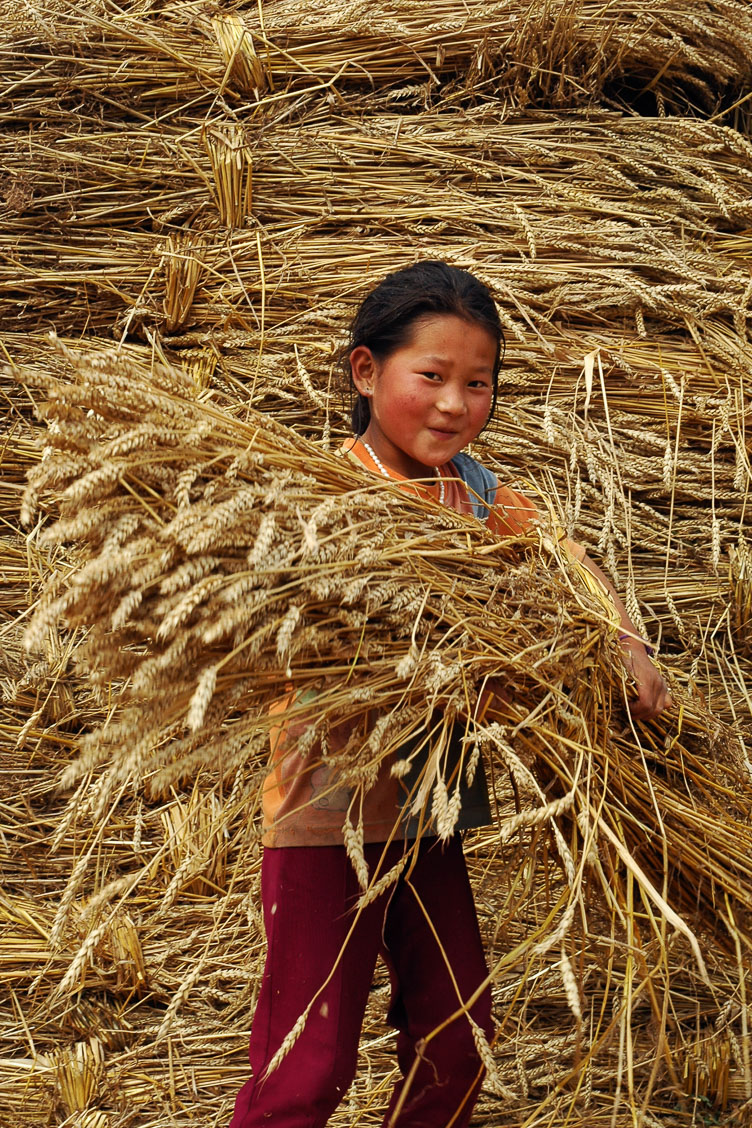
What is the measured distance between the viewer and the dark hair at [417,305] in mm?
1503

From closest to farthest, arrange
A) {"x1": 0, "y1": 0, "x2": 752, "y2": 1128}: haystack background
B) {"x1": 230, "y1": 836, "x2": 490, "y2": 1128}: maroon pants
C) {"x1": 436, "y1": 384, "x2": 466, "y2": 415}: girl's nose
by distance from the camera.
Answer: {"x1": 230, "y1": 836, "x2": 490, "y2": 1128}: maroon pants → {"x1": 436, "y1": 384, "x2": 466, "y2": 415}: girl's nose → {"x1": 0, "y1": 0, "x2": 752, "y2": 1128}: haystack background

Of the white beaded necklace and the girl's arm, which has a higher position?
the white beaded necklace

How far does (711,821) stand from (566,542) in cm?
36

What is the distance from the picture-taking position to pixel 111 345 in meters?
2.27

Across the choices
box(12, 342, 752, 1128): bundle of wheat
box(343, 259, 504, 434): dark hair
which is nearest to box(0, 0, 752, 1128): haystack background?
box(343, 259, 504, 434): dark hair

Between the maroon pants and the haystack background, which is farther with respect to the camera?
the haystack background

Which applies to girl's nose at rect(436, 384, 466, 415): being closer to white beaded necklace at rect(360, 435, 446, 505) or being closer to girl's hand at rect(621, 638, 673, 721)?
white beaded necklace at rect(360, 435, 446, 505)

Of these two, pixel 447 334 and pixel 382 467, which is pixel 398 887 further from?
pixel 447 334

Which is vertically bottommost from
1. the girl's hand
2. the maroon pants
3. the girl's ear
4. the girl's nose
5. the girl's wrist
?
the maroon pants

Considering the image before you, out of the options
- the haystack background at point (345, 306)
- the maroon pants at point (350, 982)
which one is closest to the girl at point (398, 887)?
the maroon pants at point (350, 982)

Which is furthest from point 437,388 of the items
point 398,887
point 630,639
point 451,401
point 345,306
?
point 345,306

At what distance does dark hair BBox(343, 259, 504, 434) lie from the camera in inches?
59.2

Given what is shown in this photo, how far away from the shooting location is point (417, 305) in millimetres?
1512

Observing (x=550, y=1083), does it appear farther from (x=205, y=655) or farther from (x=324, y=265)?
(x=324, y=265)
